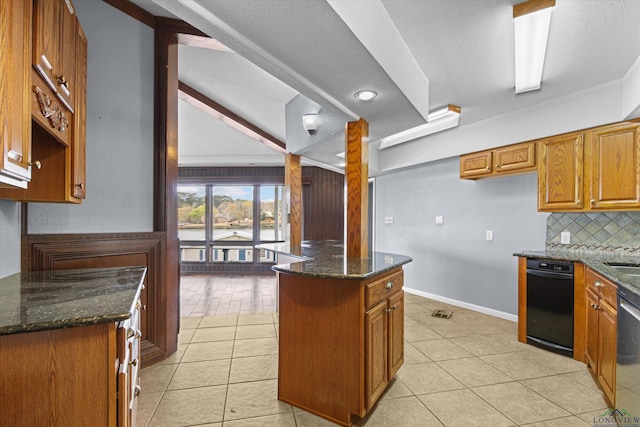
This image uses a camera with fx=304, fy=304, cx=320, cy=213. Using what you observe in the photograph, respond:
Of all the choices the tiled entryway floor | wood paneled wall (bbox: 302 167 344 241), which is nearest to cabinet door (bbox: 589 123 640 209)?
the tiled entryway floor

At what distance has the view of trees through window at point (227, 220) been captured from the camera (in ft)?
22.4

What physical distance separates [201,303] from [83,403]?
354 centimetres

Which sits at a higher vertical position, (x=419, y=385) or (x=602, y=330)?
(x=602, y=330)

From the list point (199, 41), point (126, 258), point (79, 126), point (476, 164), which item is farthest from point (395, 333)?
point (199, 41)

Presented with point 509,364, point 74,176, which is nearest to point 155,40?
point 74,176

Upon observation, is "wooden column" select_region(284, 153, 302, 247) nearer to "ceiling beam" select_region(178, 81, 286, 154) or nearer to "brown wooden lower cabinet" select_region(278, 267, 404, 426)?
"ceiling beam" select_region(178, 81, 286, 154)

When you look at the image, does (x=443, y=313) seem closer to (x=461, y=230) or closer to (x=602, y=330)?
(x=461, y=230)

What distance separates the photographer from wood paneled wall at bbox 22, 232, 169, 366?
1921 millimetres

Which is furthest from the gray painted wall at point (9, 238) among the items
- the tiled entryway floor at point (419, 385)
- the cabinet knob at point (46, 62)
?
the tiled entryway floor at point (419, 385)

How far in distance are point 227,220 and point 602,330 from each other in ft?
20.7

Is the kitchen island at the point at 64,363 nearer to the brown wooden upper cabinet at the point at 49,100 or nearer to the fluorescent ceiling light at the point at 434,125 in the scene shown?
the brown wooden upper cabinet at the point at 49,100

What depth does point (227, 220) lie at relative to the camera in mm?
6875

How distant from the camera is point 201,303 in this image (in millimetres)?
4398

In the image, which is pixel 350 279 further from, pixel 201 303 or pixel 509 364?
pixel 201 303
